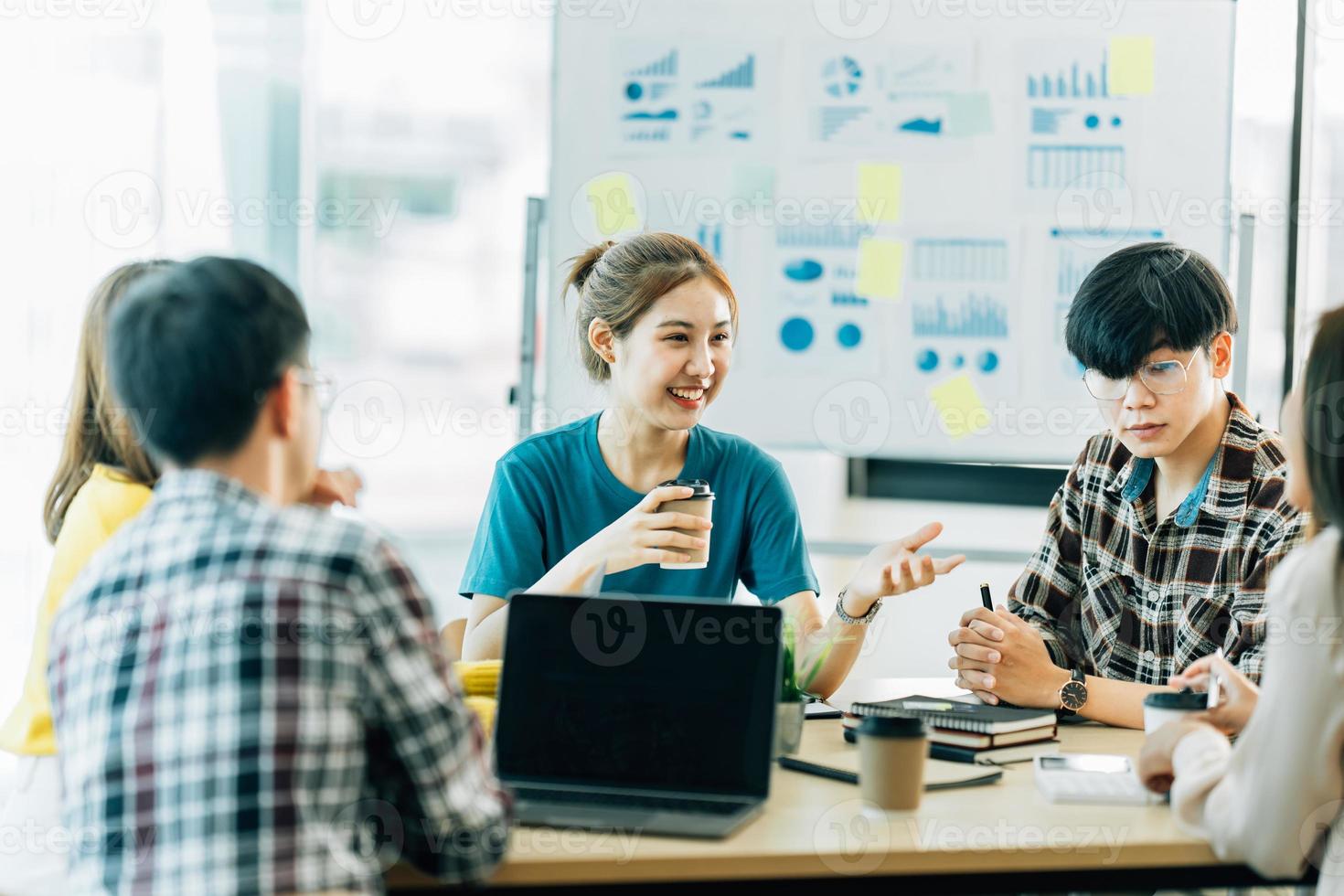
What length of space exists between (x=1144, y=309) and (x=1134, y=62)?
4.32ft

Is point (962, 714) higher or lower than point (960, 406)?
lower

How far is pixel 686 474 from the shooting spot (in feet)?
7.36

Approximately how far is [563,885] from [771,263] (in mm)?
2078

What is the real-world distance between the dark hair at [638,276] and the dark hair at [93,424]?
796mm

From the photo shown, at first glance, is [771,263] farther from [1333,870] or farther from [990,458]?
[1333,870]

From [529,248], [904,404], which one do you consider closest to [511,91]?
[529,248]

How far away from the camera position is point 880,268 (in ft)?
10.1

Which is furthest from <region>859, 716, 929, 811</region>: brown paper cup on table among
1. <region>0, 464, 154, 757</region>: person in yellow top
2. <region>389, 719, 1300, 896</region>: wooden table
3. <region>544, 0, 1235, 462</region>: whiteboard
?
<region>544, 0, 1235, 462</region>: whiteboard

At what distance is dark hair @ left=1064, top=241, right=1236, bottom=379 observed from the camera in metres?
1.97

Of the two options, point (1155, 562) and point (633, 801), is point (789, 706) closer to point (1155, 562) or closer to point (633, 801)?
point (633, 801)

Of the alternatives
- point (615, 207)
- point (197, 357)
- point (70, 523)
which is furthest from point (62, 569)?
point (615, 207)

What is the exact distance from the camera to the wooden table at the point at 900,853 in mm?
1238

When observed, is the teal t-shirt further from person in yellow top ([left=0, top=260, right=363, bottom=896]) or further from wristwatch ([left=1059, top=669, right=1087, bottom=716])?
person in yellow top ([left=0, top=260, right=363, bottom=896])

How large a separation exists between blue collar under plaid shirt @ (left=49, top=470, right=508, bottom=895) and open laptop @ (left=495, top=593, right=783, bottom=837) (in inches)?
8.8
